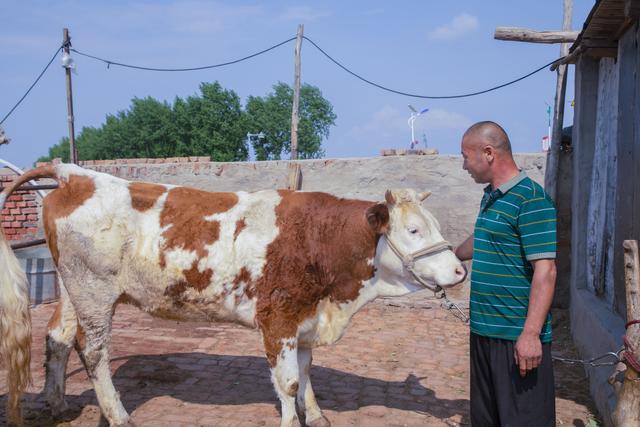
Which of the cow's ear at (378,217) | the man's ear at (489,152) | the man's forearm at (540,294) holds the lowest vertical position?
the man's forearm at (540,294)

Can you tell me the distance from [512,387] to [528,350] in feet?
1.04

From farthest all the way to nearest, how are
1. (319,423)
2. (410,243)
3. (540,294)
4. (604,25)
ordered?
(604,25)
(319,423)
(410,243)
(540,294)

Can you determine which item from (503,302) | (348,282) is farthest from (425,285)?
(503,302)

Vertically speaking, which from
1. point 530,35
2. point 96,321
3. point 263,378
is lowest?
point 263,378

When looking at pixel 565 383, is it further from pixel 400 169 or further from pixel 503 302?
pixel 400 169

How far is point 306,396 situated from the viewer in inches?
186

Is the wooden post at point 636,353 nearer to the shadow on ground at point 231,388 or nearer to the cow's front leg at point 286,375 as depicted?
the shadow on ground at point 231,388

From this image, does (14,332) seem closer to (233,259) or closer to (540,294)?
(233,259)

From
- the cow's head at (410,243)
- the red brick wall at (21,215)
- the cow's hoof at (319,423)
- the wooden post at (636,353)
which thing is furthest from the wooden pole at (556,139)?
the red brick wall at (21,215)

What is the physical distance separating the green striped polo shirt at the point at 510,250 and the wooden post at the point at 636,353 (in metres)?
0.48

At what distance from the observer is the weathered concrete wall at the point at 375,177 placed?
8.96m

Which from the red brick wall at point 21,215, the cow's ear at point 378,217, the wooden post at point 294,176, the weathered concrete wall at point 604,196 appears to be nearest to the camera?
the cow's ear at point 378,217

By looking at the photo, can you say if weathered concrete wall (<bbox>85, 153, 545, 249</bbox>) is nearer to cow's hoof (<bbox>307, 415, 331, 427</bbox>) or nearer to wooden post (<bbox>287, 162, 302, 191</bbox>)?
wooden post (<bbox>287, 162, 302, 191</bbox>)

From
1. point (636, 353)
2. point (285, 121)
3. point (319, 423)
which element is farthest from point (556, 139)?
point (285, 121)
